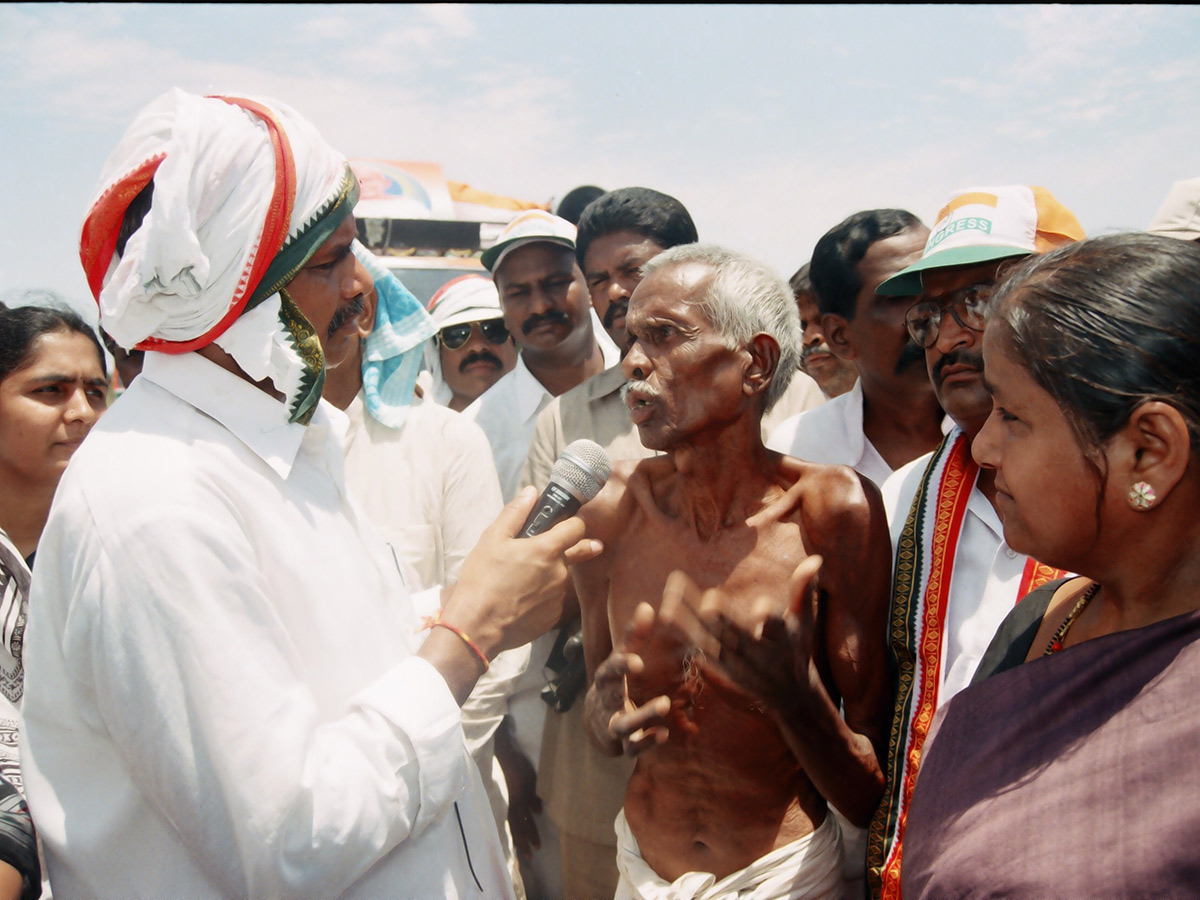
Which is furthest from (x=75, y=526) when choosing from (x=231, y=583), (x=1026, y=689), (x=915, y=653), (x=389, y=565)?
(x=915, y=653)

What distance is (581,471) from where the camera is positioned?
2492 mm

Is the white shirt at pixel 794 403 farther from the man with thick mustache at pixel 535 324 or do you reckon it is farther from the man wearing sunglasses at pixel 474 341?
the man wearing sunglasses at pixel 474 341

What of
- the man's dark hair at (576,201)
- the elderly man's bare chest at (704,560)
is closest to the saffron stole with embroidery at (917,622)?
the elderly man's bare chest at (704,560)

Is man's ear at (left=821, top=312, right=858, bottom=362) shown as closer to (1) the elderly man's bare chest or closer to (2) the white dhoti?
(1) the elderly man's bare chest

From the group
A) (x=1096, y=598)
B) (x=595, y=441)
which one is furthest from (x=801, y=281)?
(x=1096, y=598)

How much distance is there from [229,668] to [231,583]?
15 cm

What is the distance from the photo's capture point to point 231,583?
162cm

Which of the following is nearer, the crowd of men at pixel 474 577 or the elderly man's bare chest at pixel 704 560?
the crowd of men at pixel 474 577

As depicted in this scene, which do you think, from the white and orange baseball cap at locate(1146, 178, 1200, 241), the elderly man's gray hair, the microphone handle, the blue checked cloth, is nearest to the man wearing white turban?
the microphone handle

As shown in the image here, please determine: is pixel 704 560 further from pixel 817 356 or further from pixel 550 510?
pixel 817 356

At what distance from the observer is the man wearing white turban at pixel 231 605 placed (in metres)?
1.56

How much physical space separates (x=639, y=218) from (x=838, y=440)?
1525 mm

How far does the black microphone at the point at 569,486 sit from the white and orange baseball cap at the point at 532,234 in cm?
257

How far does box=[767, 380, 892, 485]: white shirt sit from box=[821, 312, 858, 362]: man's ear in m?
0.24
